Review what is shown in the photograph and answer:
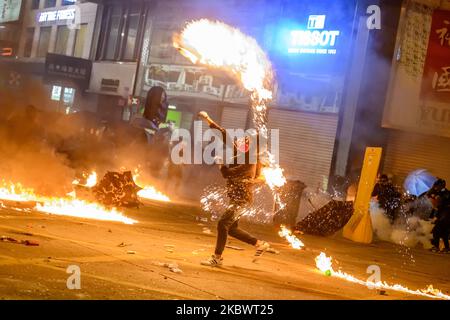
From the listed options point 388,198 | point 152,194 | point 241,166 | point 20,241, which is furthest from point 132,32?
point 20,241

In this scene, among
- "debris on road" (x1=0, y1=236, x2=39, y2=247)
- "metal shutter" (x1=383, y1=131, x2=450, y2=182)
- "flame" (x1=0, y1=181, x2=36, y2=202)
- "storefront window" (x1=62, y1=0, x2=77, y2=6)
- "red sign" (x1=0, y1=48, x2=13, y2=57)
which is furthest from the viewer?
"red sign" (x1=0, y1=48, x2=13, y2=57)

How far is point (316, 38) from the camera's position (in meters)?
17.6

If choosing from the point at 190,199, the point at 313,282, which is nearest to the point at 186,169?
the point at 190,199

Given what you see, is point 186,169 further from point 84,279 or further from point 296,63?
point 84,279

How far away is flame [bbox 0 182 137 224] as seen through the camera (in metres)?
10.2

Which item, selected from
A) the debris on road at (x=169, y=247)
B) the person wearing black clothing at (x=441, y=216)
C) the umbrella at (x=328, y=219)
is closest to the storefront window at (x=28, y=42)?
the umbrella at (x=328, y=219)

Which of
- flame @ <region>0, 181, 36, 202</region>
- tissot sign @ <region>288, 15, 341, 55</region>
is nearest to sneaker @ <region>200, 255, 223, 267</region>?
flame @ <region>0, 181, 36, 202</region>

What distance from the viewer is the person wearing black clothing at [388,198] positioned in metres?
13.8

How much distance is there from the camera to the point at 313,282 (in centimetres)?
697

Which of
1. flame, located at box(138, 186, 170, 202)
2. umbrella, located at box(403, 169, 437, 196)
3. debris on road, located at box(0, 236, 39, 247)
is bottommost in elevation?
flame, located at box(138, 186, 170, 202)

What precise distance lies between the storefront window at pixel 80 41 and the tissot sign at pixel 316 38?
14.3 metres

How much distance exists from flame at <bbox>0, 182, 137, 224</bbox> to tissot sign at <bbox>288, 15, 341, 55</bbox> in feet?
29.3

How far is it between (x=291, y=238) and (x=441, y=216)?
129 inches

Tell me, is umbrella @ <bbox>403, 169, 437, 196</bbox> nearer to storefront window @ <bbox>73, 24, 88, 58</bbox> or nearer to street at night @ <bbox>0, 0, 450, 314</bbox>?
street at night @ <bbox>0, 0, 450, 314</bbox>
